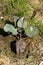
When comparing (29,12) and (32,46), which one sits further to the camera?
(29,12)

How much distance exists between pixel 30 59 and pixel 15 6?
107cm

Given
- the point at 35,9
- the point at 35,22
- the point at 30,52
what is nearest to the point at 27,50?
the point at 30,52

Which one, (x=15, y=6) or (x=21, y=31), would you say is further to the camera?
(x=15, y=6)

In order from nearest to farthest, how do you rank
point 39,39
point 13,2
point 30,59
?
point 30,59 < point 39,39 < point 13,2

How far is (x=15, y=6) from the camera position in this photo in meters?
4.37

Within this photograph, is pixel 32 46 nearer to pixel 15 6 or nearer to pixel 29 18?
pixel 29 18

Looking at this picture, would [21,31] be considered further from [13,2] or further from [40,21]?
[13,2]

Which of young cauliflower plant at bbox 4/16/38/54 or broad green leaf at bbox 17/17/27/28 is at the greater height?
broad green leaf at bbox 17/17/27/28

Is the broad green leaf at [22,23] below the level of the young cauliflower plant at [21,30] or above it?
above

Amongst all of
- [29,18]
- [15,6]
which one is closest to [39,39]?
[29,18]

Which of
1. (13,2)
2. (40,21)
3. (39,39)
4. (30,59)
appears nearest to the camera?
(30,59)

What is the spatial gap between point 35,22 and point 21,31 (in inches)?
17.6

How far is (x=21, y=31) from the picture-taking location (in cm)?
373

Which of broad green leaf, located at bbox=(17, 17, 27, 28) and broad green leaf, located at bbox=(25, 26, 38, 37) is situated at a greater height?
broad green leaf, located at bbox=(17, 17, 27, 28)
